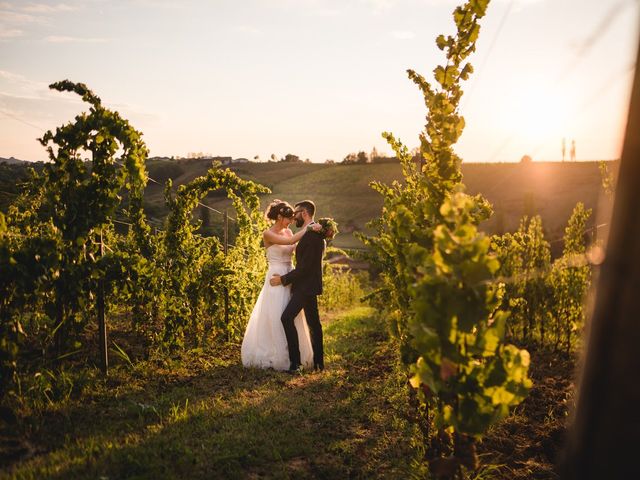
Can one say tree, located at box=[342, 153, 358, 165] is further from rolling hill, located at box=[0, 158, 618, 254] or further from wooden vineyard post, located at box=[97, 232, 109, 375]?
wooden vineyard post, located at box=[97, 232, 109, 375]

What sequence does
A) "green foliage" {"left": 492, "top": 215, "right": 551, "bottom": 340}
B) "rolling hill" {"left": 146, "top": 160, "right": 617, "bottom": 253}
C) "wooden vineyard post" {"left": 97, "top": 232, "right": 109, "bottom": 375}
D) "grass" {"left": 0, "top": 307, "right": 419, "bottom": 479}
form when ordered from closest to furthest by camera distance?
"grass" {"left": 0, "top": 307, "right": 419, "bottom": 479}
"wooden vineyard post" {"left": 97, "top": 232, "right": 109, "bottom": 375}
"green foliage" {"left": 492, "top": 215, "right": 551, "bottom": 340}
"rolling hill" {"left": 146, "top": 160, "right": 617, "bottom": 253}

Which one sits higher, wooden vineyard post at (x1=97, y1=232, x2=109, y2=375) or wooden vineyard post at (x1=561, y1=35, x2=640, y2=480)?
wooden vineyard post at (x1=561, y1=35, x2=640, y2=480)

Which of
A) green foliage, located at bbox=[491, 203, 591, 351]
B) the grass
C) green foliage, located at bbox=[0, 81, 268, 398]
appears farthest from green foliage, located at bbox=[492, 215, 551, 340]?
green foliage, located at bbox=[0, 81, 268, 398]

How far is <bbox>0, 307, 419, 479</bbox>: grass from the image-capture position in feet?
11.7

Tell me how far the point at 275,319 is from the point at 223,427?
255 cm

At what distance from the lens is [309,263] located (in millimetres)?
6570

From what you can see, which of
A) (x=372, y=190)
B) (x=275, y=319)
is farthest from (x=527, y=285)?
(x=372, y=190)

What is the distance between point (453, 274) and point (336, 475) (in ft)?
6.63

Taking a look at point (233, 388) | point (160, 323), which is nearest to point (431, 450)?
point (233, 388)

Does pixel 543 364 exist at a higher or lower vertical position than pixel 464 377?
lower

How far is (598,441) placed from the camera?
1.97m

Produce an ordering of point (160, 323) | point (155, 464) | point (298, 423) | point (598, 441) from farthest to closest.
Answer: point (160, 323) → point (298, 423) → point (155, 464) → point (598, 441)

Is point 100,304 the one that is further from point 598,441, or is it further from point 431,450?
point 598,441

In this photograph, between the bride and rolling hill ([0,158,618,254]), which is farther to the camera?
rolling hill ([0,158,618,254])
